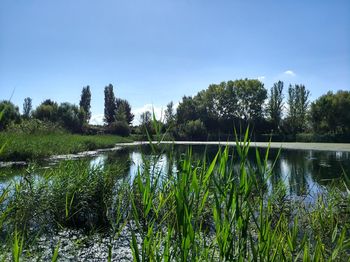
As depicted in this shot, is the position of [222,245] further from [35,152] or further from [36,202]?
[35,152]

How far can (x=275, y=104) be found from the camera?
196 feet

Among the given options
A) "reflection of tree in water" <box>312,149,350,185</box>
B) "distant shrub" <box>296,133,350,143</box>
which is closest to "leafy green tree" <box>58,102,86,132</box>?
"distant shrub" <box>296,133,350,143</box>

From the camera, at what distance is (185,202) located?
2.13m

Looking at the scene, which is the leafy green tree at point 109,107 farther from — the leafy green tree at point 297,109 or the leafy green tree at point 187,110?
the leafy green tree at point 297,109

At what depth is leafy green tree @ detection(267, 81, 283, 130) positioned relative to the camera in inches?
2308

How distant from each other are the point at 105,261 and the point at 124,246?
69cm

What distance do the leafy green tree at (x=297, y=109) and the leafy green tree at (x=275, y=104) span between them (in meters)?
1.65

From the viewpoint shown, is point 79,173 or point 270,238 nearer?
point 270,238

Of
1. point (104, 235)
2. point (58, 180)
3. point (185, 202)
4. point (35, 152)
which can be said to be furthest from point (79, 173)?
point (35, 152)

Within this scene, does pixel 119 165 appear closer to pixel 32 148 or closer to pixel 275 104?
pixel 32 148

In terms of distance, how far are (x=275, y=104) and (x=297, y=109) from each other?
4.18 metres

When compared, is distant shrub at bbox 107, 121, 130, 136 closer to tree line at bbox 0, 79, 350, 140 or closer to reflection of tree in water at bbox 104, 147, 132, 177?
tree line at bbox 0, 79, 350, 140

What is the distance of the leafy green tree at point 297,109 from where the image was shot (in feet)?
186

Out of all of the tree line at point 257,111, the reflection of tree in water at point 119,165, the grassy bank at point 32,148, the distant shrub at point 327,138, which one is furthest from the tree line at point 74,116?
the distant shrub at point 327,138
